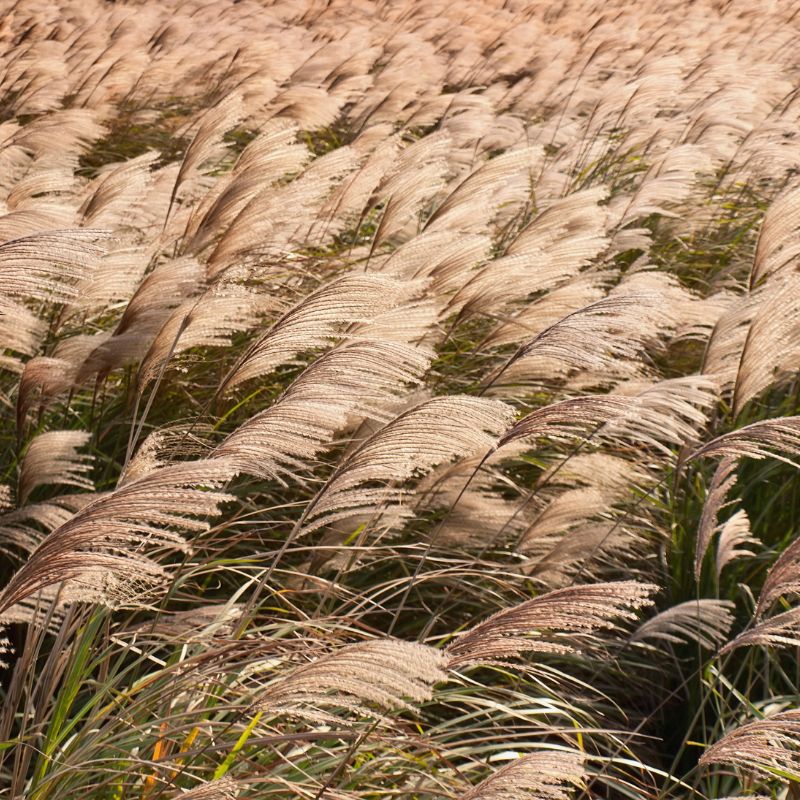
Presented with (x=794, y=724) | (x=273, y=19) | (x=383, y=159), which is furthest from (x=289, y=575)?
(x=273, y=19)

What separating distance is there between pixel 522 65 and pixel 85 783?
6.78 metres

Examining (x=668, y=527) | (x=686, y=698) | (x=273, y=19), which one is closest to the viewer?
(x=686, y=698)

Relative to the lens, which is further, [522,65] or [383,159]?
[522,65]

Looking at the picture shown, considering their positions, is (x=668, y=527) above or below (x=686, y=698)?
above

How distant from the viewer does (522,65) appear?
7.92 metres

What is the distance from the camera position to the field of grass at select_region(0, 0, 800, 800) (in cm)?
186

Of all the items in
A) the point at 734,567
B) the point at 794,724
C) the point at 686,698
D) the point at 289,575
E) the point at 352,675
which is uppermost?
the point at 352,675

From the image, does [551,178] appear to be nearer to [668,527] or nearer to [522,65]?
[668,527]

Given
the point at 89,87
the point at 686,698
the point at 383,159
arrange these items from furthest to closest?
1. the point at 89,87
2. the point at 383,159
3. the point at 686,698

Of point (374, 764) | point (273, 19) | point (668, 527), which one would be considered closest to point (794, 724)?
point (374, 764)

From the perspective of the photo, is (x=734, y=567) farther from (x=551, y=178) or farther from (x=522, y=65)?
(x=522, y=65)

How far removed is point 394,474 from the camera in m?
1.85

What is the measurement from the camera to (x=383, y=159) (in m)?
3.84

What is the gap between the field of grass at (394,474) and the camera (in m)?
1.86
